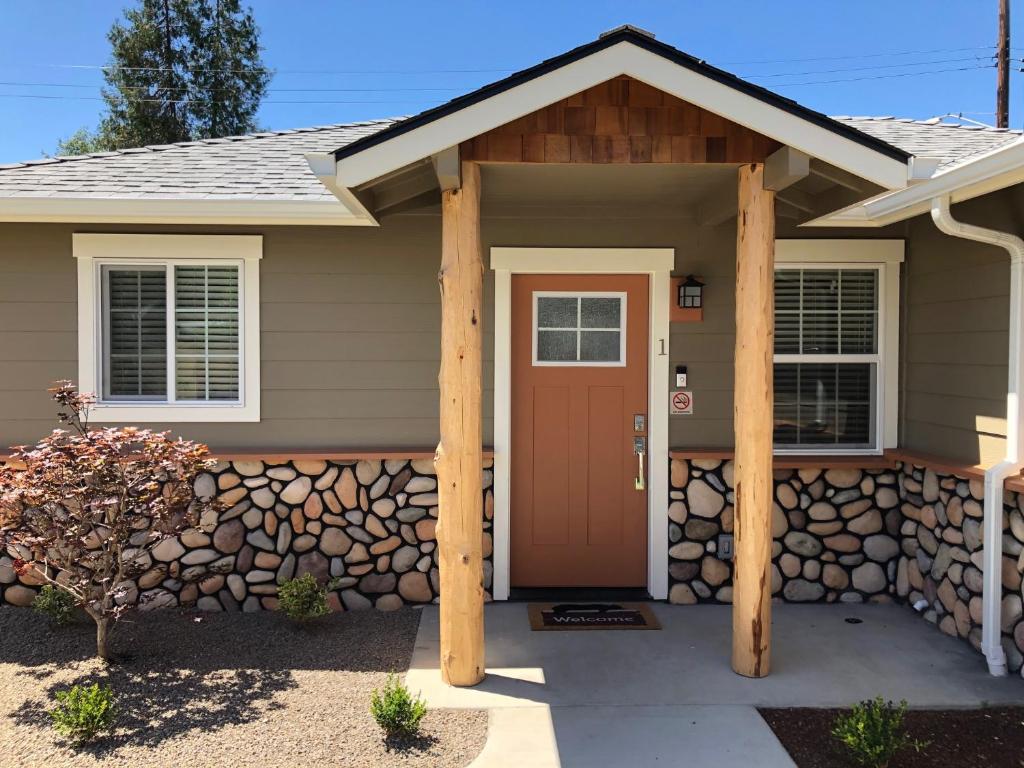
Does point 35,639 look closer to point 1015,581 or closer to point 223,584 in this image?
point 223,584

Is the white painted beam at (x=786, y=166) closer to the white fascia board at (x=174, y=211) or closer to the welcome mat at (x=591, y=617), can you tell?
the white fascia board at (x=174, y=211)

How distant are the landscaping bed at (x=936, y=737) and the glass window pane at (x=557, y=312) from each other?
2.75m

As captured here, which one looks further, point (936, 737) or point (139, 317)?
point (139, 317)

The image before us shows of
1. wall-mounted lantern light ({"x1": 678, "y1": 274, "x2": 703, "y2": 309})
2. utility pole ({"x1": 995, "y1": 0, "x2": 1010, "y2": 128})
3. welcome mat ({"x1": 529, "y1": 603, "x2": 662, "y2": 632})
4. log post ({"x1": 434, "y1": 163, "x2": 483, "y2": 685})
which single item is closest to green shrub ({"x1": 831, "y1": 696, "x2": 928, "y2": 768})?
welcome mat ({"x1": 529, "y1": 603, "x2": 662, "y2": 632})

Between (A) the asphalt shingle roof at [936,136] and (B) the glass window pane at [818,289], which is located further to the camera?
(A) the asphalt shingle roof at [936,136]

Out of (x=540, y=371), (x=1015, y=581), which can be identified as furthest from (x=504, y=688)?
(x=1015, y=581)

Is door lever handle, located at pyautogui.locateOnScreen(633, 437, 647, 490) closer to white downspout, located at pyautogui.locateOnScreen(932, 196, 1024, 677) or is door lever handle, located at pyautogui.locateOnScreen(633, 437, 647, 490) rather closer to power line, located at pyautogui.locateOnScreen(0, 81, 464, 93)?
white downspout, located at pyautogui.locateOnScreen(932, 196, 1024, 677)

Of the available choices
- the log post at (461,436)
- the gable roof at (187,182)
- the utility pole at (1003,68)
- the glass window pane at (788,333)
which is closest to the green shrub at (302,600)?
the log post at (461,436)

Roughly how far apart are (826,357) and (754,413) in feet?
5.66

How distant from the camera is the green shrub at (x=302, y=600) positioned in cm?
484

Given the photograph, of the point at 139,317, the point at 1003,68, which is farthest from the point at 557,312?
the point at 1003,68

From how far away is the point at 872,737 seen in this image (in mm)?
3281

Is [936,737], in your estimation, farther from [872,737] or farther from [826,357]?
[826,357]

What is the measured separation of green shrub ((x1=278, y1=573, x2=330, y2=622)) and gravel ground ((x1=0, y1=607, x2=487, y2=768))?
128mm
